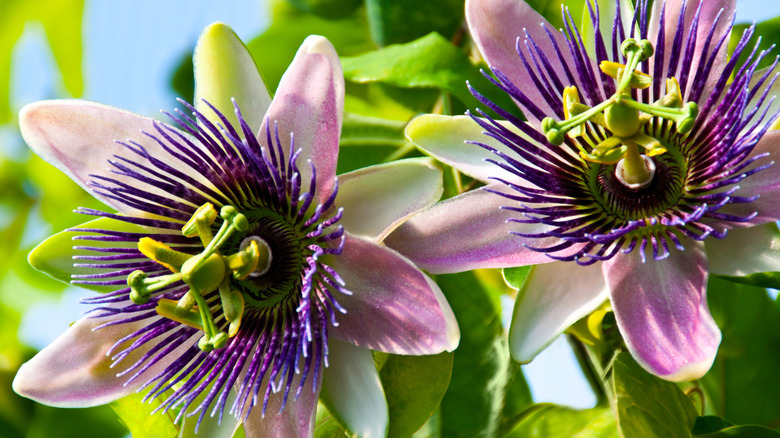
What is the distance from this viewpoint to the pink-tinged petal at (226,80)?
4.95 ft

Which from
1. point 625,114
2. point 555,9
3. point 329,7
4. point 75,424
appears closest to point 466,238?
point 625,114

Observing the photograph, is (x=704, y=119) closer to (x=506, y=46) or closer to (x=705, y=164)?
(x=705, y=164)

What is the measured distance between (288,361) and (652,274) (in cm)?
60

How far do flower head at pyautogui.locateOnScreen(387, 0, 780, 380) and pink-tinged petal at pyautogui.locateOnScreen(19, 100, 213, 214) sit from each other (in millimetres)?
484

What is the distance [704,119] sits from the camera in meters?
1.36

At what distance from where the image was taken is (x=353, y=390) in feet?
4.65

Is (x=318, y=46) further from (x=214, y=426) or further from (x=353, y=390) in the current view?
(x=214, y=426)

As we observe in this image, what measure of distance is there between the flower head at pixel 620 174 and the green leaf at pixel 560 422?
0.28 metres

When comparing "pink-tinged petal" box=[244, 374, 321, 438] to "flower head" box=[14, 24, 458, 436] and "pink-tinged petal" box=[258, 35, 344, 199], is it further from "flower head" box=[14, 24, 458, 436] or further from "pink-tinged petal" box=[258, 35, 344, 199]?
"pink-tinged petal" box=[258, 35, 344, 199]

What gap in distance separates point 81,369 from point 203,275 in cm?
31

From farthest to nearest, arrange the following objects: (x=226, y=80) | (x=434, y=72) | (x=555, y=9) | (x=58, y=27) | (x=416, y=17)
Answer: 1. (x=58, y=27)
2. (x=416, y=17)
3. (x=555, y=9)
4. (x=434, y=72)
5. (x=226, y=80)

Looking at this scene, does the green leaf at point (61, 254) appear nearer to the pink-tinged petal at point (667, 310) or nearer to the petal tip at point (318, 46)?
the petal tip at point (318, 46)

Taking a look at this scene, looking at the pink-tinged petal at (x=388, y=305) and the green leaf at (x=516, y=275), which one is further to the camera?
the green leaf at (x=516, y=275)

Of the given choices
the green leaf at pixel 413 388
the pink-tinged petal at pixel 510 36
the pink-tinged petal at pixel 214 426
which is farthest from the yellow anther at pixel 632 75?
the pink-tinged petal at pixel 214 426
